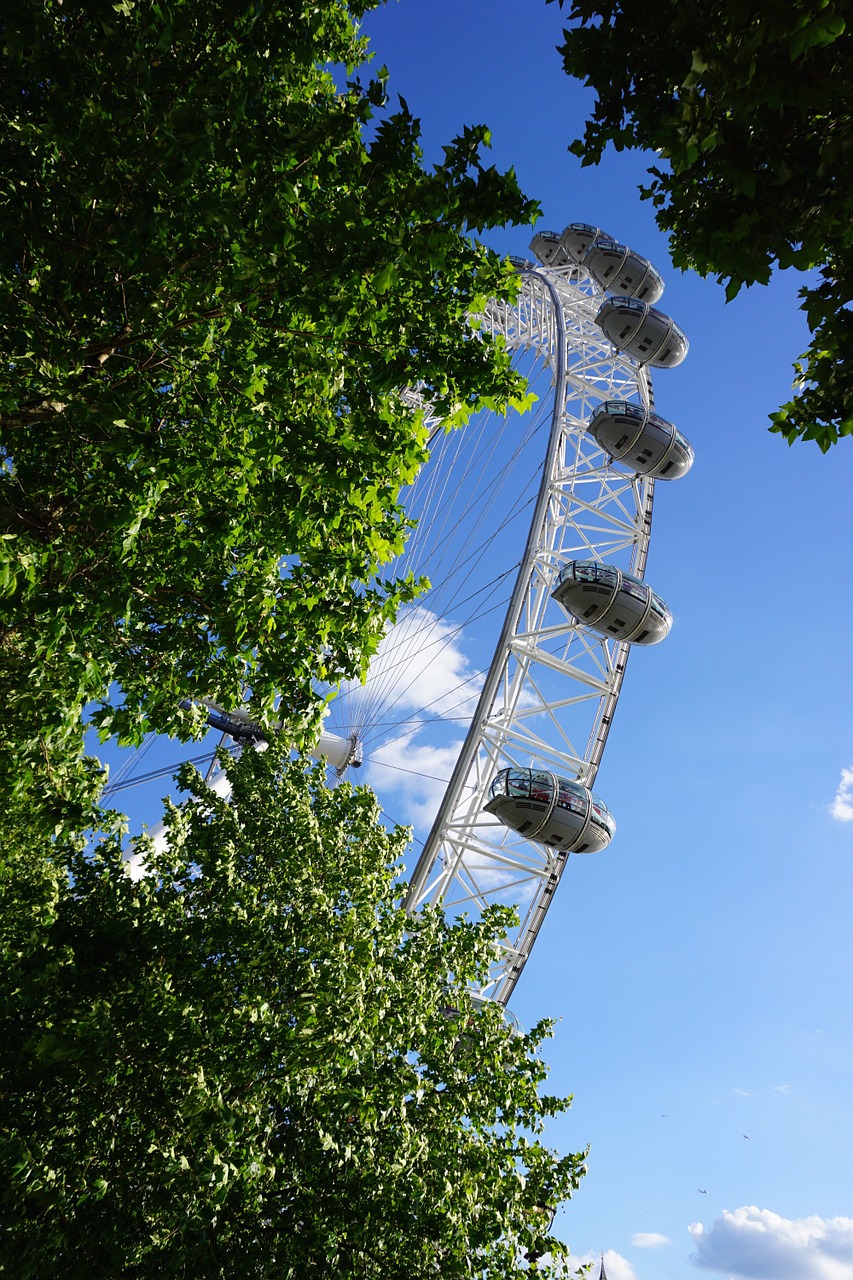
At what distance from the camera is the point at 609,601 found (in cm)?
1997

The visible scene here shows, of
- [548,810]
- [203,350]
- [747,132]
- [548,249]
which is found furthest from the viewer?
[548,249]

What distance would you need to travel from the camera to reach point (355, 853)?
1076 centimetres

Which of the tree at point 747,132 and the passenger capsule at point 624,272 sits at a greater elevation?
the passenger capsule at point 624,272

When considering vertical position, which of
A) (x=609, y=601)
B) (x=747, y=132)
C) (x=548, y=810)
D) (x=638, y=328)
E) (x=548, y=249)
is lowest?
(x=747, y=132)

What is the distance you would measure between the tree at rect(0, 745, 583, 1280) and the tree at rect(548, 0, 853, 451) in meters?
6.94

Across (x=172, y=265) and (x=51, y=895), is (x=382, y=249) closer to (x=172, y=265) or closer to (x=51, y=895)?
(x=172, y=265)

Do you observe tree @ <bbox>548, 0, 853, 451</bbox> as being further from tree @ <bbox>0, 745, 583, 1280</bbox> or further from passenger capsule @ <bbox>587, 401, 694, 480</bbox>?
passenger capsule @ <bbox>587, 401, 694, 480</bbox>

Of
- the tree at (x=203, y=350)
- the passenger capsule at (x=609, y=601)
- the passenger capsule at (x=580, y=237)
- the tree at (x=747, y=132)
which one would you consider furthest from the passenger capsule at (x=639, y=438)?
the tree at (x=747, y=132)

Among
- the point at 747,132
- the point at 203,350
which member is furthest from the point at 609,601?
the point at 747,132

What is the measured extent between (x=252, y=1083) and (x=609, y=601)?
1476 cm

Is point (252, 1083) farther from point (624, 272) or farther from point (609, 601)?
point (624, 272)

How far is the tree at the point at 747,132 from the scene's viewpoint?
3.25m

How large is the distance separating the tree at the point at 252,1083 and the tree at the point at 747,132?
22.8ft

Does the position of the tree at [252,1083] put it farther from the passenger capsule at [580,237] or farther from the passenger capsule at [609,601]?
the passenger capsule at [580,237]
